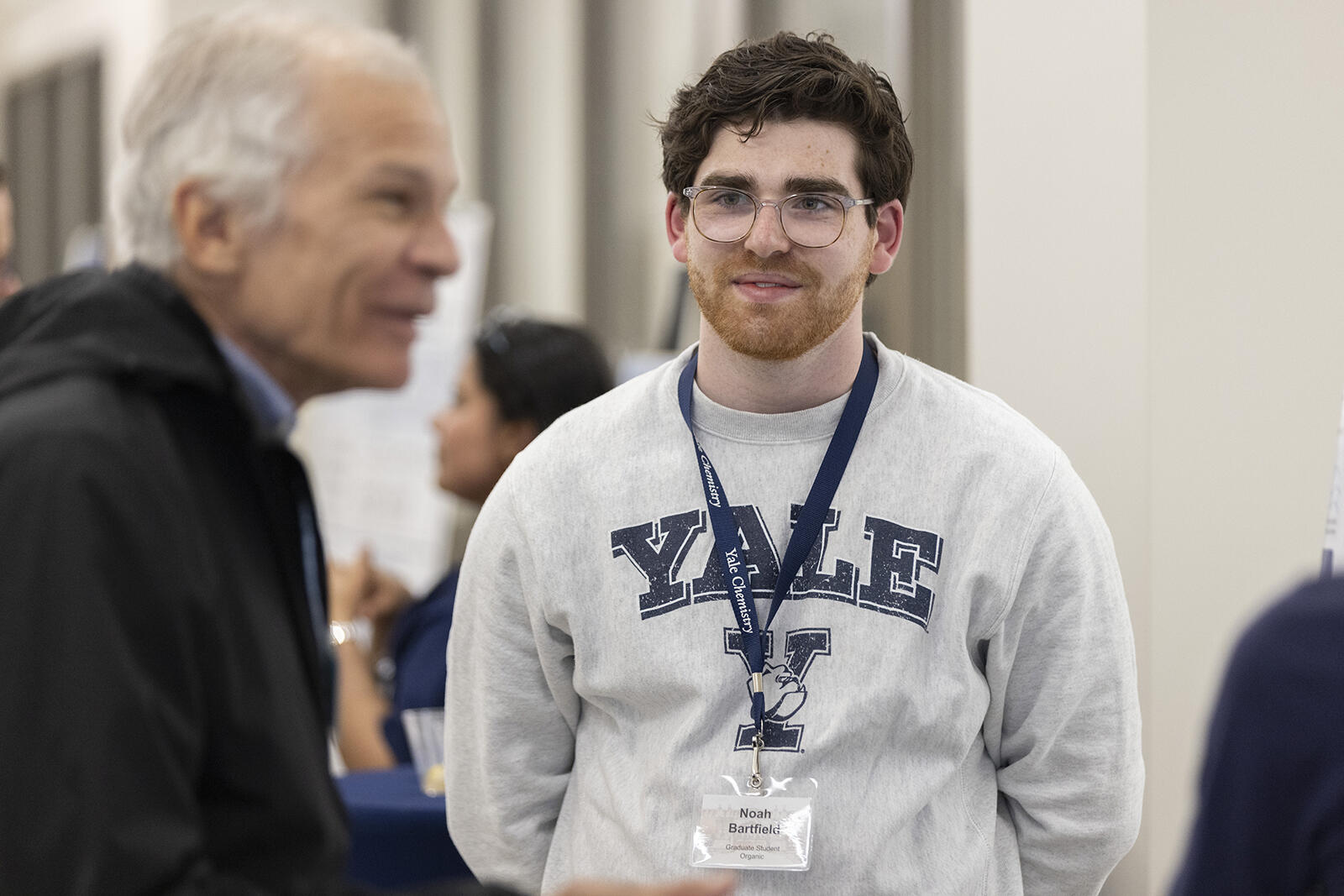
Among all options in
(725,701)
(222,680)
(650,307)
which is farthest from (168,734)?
(650,307)

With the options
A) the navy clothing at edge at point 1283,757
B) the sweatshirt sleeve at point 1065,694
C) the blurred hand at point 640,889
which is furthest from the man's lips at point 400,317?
the sweatshirt sleeve at point 1065,694

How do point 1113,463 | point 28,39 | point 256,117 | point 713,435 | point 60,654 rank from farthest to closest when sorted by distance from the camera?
point 28,39, point 1113,463, point 713,435, point 256,117, point 60,654

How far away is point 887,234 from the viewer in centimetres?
218

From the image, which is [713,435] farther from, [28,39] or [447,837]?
[28,39]

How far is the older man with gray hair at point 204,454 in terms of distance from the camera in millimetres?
957

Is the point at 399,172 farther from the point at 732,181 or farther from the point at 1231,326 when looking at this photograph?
the point at 1231,326

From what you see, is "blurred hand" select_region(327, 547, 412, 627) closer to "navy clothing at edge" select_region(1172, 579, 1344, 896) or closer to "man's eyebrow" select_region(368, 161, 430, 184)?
"man's eyebrow" select_region(368, 161, 430, 184)

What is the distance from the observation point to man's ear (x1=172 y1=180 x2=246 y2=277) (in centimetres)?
119

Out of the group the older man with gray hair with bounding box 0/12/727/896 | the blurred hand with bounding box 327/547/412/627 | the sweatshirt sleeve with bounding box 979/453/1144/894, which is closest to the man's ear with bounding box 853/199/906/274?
the sweatshirt sleeve with bounding box 979/453/1144/894

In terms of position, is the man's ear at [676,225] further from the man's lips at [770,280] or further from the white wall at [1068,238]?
the white wall at [1068,238]

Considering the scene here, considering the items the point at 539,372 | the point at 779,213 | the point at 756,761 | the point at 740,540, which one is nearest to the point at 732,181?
the point at 779,213

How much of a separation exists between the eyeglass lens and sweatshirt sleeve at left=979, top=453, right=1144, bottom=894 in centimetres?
47

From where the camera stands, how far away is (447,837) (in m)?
2.66

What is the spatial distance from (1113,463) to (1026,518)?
1.07 meters
